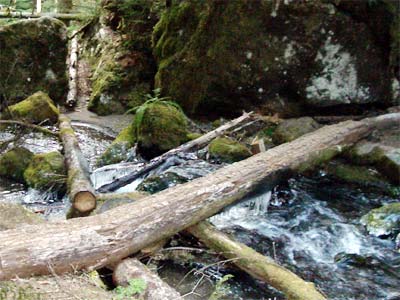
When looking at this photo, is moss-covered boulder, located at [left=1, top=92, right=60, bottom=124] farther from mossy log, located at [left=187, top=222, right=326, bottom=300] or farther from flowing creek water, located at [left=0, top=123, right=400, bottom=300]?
mossy log, located at [left=187, top=222, right=326, bottom=300]

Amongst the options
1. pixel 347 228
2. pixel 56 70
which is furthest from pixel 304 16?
pixel 56 70

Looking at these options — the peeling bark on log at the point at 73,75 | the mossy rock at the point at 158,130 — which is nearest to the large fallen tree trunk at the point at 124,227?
the mossy rock at the point at 158,130

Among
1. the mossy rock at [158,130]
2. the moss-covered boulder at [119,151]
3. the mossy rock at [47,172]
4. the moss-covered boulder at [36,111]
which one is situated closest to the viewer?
the mossy rock at [47,172]

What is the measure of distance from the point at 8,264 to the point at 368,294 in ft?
9.92

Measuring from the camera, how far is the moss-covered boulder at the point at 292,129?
23.9 ft

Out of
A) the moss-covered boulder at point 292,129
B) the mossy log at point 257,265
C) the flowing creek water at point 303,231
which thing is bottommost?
the flowing creek water at point 303,231

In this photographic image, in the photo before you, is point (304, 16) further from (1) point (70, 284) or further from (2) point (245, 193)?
(1) point (70, 284)

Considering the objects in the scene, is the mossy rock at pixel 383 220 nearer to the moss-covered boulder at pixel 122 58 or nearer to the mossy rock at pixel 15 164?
the mossy rock at pixel 15 164

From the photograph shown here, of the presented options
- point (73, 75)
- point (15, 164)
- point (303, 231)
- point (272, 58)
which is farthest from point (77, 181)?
point (73, 75)

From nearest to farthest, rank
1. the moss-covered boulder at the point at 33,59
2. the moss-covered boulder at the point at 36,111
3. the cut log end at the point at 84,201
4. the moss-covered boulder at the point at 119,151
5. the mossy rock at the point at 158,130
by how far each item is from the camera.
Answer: the cut log end at the point at 84,201 → the moss-covered boulder at the point at 119,151 → the mossy rock at the point at 158,130 → the moss-covered boulder at the point at 36,111 → the moss-covered boulder at the point at 33,59

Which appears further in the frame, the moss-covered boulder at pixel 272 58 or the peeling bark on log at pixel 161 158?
the moss-covered boulder at pixel 272 58

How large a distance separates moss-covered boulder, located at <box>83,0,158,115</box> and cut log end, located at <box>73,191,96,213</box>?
563 centimetres

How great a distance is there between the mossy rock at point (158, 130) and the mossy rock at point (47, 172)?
1.37m

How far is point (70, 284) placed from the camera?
3.36m
